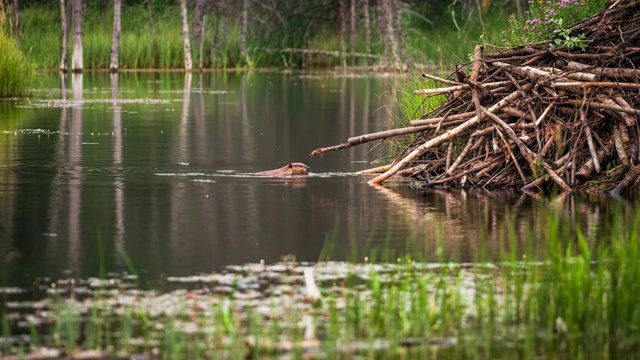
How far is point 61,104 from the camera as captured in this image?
2631 cm

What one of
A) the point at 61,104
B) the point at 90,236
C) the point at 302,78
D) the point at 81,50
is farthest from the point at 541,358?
the point at 81,50

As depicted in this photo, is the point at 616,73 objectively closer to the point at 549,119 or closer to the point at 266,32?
the point at 549,119

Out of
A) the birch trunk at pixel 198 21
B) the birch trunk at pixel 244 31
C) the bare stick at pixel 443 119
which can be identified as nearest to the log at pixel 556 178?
the bare stick at pixel 443 119

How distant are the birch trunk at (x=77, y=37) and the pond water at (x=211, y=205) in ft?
63.6

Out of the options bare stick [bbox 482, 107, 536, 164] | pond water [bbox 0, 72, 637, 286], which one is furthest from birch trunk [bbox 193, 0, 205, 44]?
bare stick [bbox 482, 107, 536, 164]

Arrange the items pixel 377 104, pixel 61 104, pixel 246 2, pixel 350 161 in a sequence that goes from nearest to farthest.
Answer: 1. pixel 350 161
2. pixel 61 104
3. pixel 377 104
4. pixel 246 2

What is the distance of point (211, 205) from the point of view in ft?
36.8

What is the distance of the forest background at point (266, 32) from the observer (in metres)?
44.5

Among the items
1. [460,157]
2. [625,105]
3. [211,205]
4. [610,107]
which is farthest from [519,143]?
[211,205]

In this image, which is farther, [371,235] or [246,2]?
[246,2]

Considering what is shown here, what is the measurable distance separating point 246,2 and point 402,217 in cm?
3601

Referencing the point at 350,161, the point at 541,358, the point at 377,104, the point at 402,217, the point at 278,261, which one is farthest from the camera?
the point at 377,104

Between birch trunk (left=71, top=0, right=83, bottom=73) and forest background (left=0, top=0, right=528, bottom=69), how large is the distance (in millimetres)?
385

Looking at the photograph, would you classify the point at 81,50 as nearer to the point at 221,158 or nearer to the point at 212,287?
the point at 221,158
